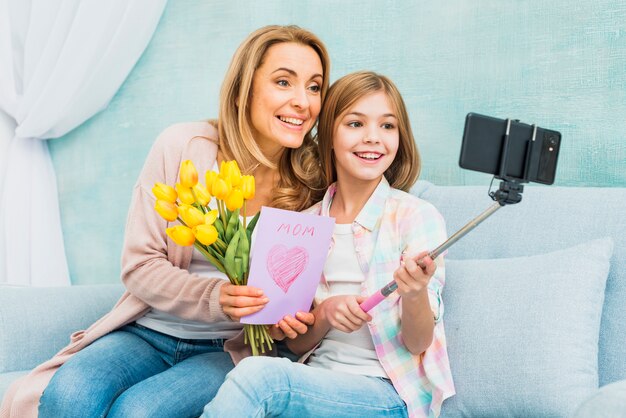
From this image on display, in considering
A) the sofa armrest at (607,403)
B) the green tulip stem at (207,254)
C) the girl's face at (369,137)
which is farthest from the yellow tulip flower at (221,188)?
the sofa armrest at (607,403)

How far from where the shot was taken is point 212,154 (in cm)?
169

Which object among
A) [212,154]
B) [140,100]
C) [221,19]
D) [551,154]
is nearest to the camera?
[551,154]

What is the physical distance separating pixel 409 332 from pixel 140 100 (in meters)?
1.52

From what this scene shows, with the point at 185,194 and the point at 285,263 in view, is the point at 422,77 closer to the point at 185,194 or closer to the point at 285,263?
the point at 285,263

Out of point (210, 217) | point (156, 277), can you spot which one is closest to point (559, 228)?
point (210, 217)

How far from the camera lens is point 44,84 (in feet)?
8.25

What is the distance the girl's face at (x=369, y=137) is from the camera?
5.05 feet

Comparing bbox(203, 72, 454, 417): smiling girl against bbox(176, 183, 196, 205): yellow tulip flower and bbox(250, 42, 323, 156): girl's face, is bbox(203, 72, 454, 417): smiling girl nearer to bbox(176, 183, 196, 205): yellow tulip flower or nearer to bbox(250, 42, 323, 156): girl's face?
bbox(250, 42, 323, 156): girl's face

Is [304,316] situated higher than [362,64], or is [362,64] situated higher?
[362,64]

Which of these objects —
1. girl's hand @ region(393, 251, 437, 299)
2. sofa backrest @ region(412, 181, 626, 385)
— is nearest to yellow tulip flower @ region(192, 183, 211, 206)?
girl's hand @ region(393, 251, 437, 299)

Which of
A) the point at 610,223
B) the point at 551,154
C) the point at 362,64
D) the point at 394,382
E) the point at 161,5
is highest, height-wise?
the point at 161,5

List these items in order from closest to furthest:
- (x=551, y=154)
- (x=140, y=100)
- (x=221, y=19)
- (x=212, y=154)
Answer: (x=551, y=154) < (x=212, y=154) < (x=221, y=19) < (x=140, y=100)

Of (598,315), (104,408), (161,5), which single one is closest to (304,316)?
(104,408)

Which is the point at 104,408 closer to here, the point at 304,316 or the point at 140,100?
the point at 304,316
